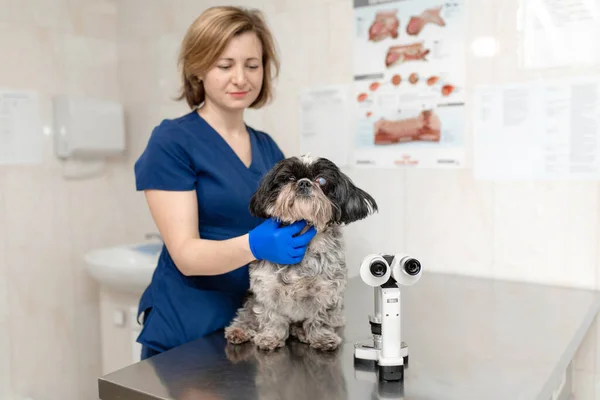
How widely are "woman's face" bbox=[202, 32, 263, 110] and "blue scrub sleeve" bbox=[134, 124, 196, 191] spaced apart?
157 millimetres

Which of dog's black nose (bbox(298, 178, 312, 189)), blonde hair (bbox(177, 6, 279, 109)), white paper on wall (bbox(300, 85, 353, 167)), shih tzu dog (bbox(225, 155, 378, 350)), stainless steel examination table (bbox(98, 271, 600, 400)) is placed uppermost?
blonde hair (bbox(177, 6, 279, 109))

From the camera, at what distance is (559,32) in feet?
5.74

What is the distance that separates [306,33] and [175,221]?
4.01 feet

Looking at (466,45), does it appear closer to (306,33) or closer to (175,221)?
(306,33)

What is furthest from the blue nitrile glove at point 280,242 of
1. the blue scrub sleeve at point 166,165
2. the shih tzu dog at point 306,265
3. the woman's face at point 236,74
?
the woman's face at point 236,74

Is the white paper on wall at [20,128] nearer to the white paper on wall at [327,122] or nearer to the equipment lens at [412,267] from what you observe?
the white paper on wall at [327,122]

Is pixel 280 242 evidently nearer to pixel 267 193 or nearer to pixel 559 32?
pixel 267 193

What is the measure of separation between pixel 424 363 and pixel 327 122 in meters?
1.24

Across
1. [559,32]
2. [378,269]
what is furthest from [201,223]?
[559,32]

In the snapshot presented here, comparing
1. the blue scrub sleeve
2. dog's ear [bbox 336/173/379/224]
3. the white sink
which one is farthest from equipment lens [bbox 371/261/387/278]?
the white sink

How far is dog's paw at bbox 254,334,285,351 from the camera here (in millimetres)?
1295

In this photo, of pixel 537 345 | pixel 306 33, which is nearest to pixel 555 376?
pixel 537 345

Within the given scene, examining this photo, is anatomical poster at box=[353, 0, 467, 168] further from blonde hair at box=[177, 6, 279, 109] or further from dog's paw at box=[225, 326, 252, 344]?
dog's paw at box=[225, 326, 252, 344]

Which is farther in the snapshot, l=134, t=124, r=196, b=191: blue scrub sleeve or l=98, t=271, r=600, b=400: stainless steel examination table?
l=134, t=124, r=196, b=191: blue scrub sleeve
